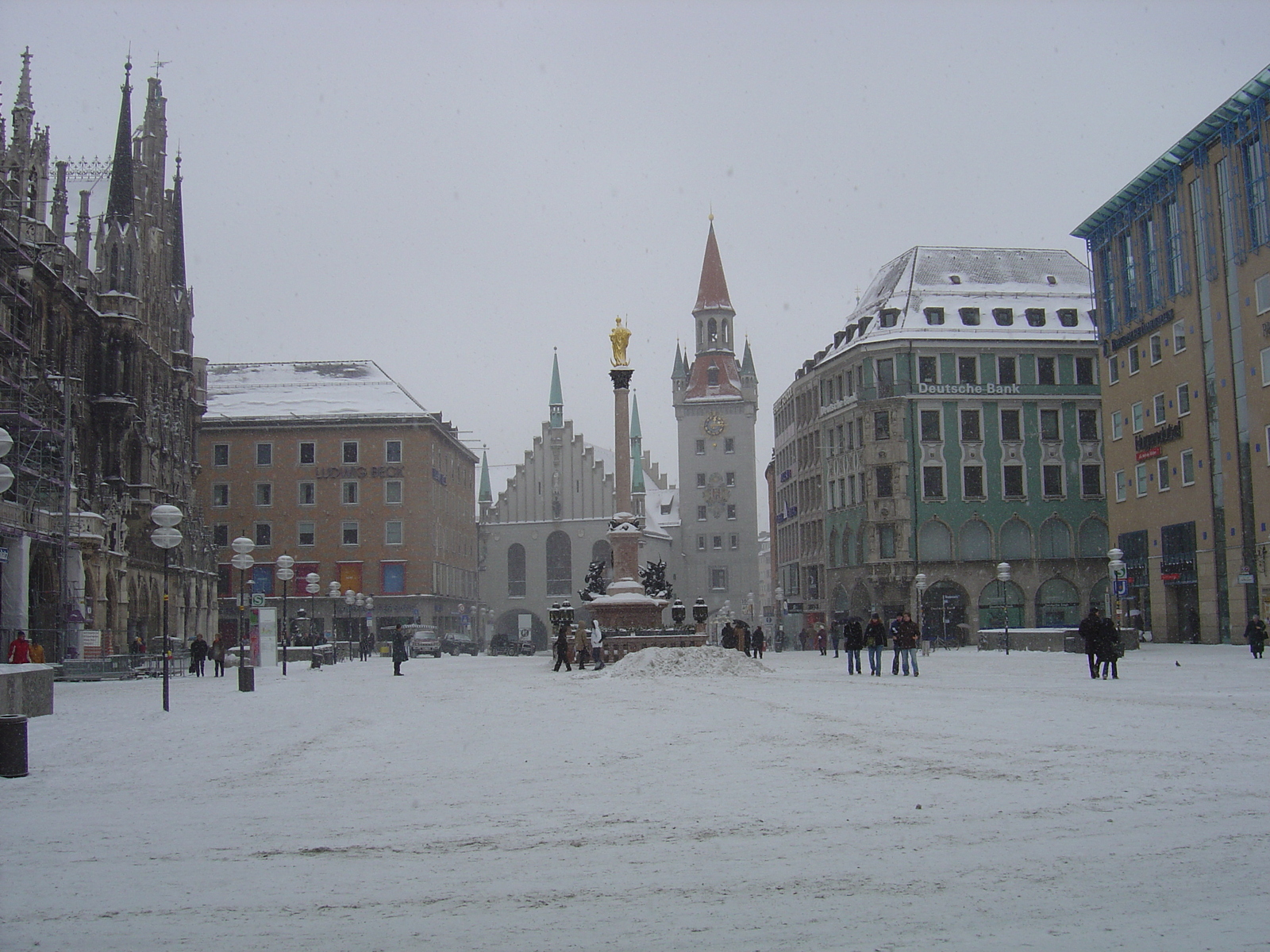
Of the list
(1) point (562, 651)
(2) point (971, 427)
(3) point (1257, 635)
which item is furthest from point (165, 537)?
(2) point (971, 427)

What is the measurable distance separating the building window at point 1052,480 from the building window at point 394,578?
1612 inches

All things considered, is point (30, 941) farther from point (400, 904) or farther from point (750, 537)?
point (750, 537)

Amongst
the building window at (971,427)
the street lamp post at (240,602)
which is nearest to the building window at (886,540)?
the building window at (971,427)

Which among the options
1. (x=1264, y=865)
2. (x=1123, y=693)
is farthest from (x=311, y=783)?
(x=1123, y=693)

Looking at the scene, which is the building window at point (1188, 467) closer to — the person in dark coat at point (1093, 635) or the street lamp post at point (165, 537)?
the person in dark coat at point (1093, 635)

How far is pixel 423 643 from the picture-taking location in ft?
236

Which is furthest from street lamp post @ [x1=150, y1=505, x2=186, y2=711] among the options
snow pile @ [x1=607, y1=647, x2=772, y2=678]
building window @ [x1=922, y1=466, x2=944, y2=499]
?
building window @ [x1=922, y1=466, x2=944, y2=499]

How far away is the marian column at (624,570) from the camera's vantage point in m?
45.8

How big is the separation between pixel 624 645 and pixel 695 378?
264 ft

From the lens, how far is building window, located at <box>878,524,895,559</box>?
69500 mm

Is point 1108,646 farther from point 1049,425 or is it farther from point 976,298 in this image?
point 976,298

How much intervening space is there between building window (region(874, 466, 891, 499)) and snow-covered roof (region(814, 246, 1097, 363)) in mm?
6804

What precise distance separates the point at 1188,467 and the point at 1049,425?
21.8 meters

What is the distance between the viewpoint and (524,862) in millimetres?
8586
